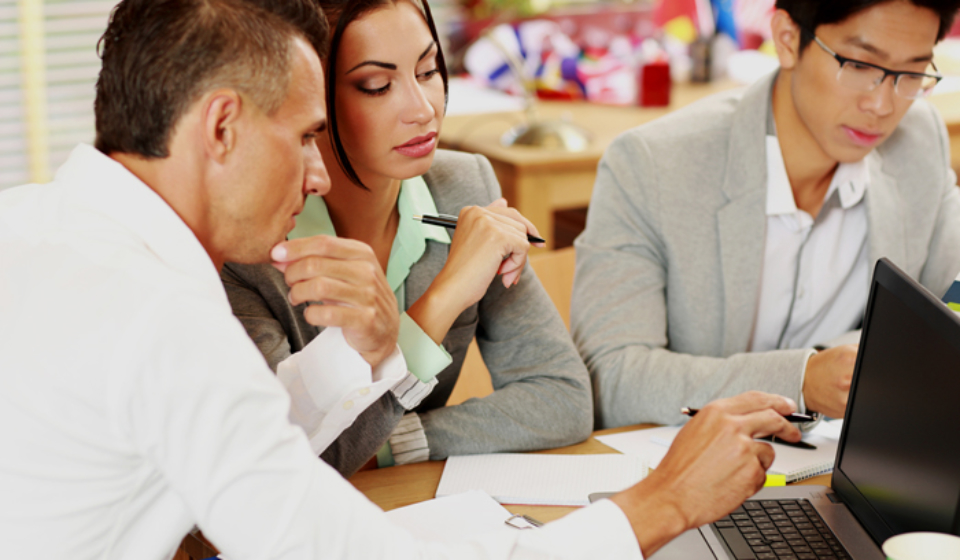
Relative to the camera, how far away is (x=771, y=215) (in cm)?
167

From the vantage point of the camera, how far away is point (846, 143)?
5.21 feet

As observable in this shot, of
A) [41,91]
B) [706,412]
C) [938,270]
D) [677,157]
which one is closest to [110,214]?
[706,412]

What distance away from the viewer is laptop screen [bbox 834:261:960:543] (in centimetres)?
87

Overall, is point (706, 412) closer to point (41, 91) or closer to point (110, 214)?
point (110, 214)

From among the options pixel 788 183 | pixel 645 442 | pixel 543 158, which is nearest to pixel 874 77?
pixel 788 183

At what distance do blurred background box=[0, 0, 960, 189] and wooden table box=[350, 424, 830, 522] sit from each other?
1.90 meters

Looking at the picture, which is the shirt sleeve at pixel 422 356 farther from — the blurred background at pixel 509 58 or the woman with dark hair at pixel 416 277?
the blurred background at pixel 509 58

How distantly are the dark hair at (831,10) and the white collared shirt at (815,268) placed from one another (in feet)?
0.70

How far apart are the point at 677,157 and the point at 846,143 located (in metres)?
0.29

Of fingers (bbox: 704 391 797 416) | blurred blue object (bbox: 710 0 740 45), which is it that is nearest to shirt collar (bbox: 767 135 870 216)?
fingers (bbox: 704 391 797 416)

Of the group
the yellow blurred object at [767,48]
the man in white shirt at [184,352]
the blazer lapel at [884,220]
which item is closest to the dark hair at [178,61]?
the man in white shirt at [184,352]

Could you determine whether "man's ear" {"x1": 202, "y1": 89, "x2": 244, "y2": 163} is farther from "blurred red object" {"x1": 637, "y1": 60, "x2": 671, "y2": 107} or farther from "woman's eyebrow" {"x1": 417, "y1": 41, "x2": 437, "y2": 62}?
"blurred red object" {"x1": 637, "y1": 60, "x2": 671, "y2": 107}

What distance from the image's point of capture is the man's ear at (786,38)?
5.25ft

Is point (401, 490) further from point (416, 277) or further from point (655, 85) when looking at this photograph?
point (655, 85)
